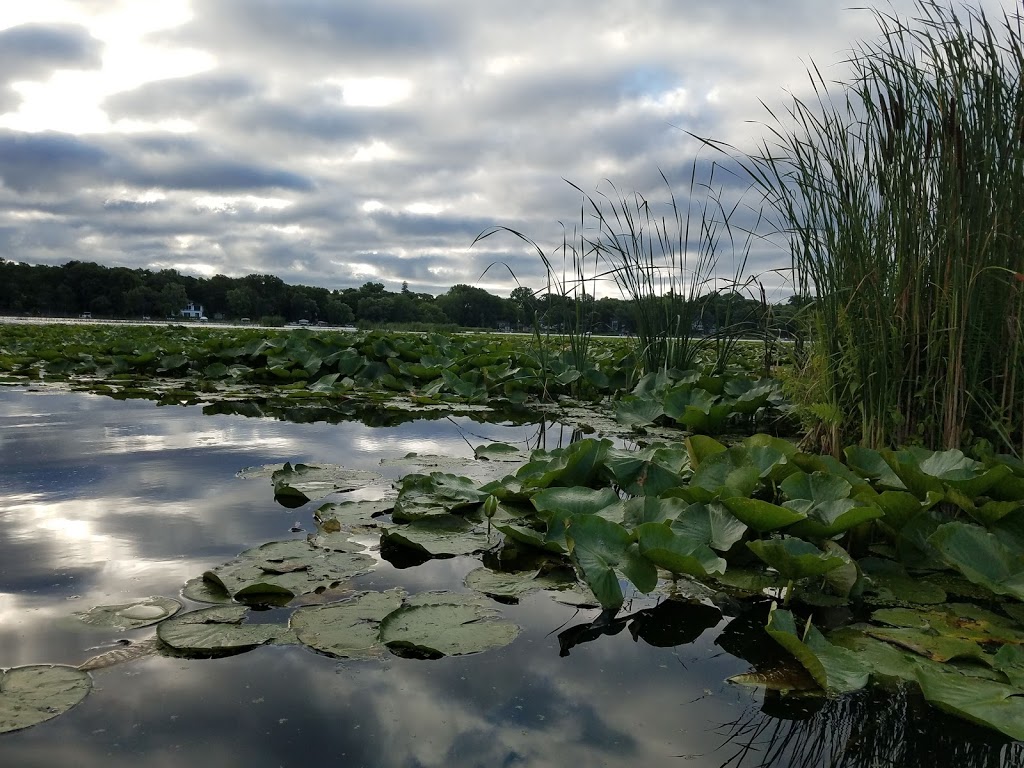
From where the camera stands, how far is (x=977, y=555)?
3.86 ft

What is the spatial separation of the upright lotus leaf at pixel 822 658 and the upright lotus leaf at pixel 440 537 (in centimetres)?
68

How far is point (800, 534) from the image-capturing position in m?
1.32

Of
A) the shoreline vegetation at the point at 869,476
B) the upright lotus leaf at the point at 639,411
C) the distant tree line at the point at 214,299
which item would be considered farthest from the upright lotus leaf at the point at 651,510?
the distant tree line at the point at 214,299

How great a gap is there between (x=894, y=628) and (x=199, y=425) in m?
2.69

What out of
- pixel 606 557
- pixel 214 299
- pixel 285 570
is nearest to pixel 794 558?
pixel 606 557

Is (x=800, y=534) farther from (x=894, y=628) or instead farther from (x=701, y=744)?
(x=701, y=744)

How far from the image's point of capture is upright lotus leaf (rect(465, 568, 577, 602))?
1227 millimetres

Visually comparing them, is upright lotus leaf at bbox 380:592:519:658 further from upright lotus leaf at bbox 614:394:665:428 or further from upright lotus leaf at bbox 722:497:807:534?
upright lotus leaf at bbox 614:394:665:428

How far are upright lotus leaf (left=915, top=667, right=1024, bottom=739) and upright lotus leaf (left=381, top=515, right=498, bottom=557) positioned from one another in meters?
0.85

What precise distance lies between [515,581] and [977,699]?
28.1 inches

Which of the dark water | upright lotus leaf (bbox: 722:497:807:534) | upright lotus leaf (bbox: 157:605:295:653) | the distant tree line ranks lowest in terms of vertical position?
the dark water

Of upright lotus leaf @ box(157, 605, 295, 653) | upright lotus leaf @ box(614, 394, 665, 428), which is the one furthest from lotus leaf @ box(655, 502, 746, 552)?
upright lotus leaf @ box(614, 394, 665, 428)

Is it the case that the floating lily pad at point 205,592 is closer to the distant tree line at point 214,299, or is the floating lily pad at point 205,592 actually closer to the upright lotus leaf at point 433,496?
the upright lotus leaf at point 433,496

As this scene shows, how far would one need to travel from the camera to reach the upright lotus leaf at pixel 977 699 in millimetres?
790
